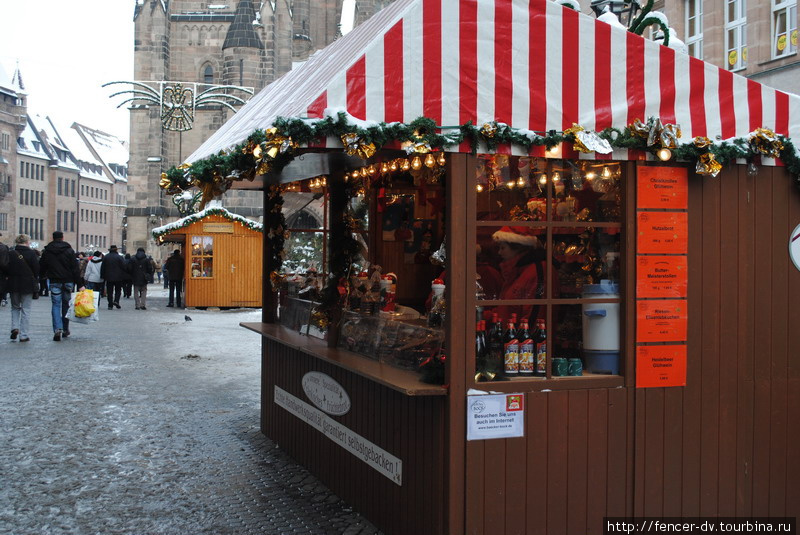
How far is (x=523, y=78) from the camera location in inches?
186

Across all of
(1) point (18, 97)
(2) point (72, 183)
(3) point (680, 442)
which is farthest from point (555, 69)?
(2) point (72, 183)

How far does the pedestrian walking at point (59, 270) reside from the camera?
1430 cm

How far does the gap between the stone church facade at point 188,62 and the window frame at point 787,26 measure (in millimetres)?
28950

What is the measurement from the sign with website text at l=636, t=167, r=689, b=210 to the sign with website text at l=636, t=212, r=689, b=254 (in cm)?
5

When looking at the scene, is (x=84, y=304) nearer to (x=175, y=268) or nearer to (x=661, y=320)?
(x=175, y=268)

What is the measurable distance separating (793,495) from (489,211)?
8.45 feet

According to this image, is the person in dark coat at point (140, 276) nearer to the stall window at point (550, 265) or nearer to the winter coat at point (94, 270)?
the winter coat at point (94, 270)

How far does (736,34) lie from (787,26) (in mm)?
1657

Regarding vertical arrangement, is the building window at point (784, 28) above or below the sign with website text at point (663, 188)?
above

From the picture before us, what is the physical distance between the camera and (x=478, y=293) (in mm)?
4703

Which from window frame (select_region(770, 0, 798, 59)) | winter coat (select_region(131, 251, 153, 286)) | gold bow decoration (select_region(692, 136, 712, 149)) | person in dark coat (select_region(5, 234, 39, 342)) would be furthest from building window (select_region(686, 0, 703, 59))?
gold bow decoration (select_region(692, 136, 712, 149))

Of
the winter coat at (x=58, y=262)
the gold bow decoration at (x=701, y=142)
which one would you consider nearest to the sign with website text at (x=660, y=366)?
the gold bow decoration at (x=701, y=142)

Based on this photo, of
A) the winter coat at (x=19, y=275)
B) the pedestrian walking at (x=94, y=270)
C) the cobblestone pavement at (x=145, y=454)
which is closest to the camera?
the cobblestone pavement at (x=145, y=454)

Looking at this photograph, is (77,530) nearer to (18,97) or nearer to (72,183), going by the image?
(18,97)
